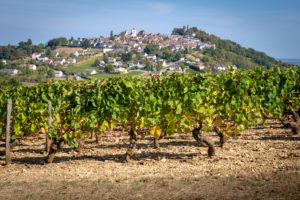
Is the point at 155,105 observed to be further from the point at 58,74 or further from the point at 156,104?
the point at 58,74

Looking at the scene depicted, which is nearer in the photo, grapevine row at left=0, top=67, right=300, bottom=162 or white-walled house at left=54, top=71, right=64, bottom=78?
grapevine row at left=0, top=67, right=300, bottom=162

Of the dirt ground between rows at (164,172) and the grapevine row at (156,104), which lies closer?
the dirt ground between rows at (164,172)

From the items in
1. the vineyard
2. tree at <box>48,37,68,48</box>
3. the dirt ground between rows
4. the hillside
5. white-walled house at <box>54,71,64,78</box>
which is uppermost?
tree at <box>48,37,68,48</box>

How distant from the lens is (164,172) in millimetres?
6434

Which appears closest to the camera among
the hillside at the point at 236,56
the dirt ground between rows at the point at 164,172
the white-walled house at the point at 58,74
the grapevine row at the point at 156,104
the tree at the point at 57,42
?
the dirt ground between rows at the point at 164,172

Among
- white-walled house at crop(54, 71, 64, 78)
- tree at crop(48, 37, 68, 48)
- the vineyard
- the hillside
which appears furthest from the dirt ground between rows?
tree at crop(48, 37, 68, 48)

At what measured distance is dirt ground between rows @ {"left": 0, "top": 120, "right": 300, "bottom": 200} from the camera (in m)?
5.17

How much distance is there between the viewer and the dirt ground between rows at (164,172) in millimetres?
5172

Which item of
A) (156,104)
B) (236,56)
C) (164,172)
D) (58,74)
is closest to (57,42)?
(58,74)

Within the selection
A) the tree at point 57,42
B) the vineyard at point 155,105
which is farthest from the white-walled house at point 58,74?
the vineyard at point 155,105

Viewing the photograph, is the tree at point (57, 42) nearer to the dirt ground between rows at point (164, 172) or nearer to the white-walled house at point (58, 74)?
the white-walled house at point (58, 74)

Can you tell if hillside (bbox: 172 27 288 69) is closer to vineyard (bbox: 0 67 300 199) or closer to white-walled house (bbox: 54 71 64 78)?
white-walled house (bbox: 54 71 64 78)

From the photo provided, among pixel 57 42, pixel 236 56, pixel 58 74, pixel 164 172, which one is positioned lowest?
pixel 164 172

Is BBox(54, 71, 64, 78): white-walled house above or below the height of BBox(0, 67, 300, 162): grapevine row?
above
